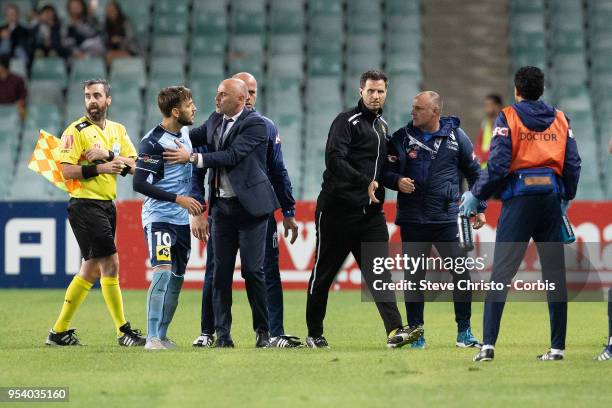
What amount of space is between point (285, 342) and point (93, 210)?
1.89 meters

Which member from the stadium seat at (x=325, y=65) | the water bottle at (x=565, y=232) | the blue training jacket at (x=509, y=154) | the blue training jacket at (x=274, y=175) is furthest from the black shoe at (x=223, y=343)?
the stadium seat at (x=325, y=65)

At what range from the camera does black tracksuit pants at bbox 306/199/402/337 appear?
10.2 metres

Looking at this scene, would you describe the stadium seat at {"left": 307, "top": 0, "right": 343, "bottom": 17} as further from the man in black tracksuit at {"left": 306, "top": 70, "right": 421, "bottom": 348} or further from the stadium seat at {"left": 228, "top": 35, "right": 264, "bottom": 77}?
the man in black tracksuit at {"left": 306, "top": 70, "right": 421, "bottom": 348}

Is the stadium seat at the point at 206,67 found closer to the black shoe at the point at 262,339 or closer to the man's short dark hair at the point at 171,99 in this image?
the man's short dark hair at the point at 171,99

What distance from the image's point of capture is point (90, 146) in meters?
10.5

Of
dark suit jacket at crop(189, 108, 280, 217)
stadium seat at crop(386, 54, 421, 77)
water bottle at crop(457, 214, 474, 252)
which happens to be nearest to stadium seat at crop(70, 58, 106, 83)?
stadium seat at crop(386, 54, 421, 77)

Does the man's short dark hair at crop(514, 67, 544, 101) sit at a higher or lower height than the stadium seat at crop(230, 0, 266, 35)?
lower

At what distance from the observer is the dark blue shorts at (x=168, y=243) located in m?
9.96

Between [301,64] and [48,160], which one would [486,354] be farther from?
[301,64]

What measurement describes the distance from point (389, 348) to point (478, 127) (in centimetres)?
1067

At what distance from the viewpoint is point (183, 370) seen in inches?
346

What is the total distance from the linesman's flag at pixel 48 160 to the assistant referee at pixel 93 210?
0.74m

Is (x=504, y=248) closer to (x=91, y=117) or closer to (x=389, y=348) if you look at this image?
(x=389, y=348)

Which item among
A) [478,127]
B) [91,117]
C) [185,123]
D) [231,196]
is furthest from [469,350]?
[478,127]
